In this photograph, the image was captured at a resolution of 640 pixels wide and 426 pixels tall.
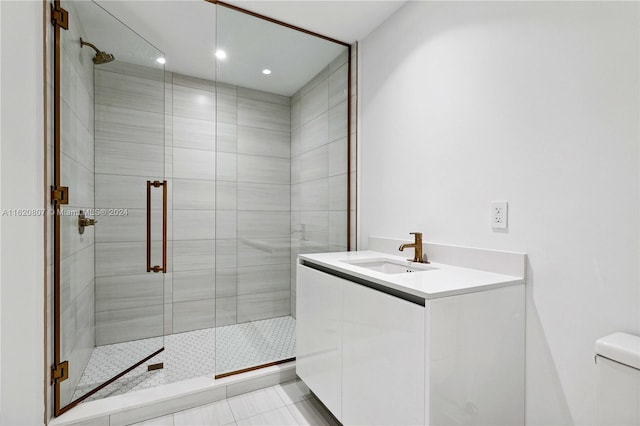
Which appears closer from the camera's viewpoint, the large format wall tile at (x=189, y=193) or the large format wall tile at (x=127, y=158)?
the large format wall tile at (x=127, y=158)

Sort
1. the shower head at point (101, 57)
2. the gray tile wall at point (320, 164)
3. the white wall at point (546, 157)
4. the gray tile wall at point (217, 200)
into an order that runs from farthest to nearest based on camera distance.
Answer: the gray tile wall at point (320, 164)
the gray tile wall at point (217, 200)
the shower head at point (101, 57)
the white wall at point (546, 157)

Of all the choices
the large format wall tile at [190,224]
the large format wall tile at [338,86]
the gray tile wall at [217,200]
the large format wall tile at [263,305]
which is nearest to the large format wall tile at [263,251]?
the gray tile wall at [217,200]

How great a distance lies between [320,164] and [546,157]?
4.52ft

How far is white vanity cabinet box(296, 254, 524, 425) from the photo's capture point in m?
1.10

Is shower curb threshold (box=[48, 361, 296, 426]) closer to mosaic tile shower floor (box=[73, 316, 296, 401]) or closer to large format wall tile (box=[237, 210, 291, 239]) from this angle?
mosaic tile shower floor (box=[73, 316, 296, 401])

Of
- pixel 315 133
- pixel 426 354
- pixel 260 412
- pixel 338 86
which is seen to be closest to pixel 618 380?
pixel 426 354

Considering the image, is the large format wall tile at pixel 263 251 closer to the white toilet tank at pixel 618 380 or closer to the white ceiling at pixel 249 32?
the white ceiling at pixel 249 32

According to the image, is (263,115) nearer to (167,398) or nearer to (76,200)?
(76,200)

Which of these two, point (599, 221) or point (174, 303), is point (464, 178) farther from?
point (174, 303)

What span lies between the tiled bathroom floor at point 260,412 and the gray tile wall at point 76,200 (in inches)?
22.0

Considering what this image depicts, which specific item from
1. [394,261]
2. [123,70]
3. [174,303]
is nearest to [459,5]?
[394,261]

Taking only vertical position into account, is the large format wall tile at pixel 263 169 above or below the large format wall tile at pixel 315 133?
below

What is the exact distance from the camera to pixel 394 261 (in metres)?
1.84

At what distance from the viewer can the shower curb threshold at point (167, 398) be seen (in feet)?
5.31
